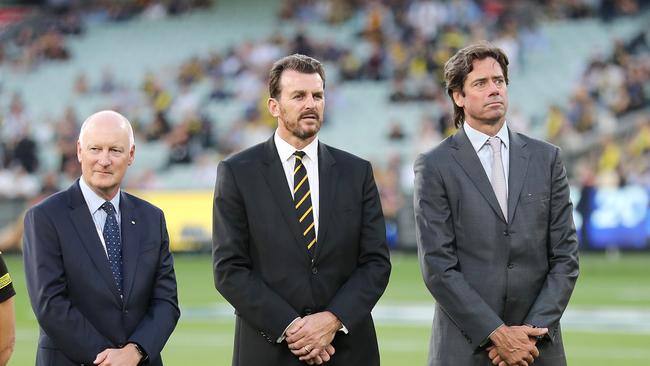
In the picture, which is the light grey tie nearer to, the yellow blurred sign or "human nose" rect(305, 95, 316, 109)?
"human nose" rect(305, 95, 316, 109)

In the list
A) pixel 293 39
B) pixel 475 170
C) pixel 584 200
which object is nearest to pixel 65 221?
pixel 475 170

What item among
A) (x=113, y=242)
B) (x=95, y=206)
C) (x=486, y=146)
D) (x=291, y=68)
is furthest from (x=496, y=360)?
(x=95, y=206)

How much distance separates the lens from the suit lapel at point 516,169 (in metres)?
4.95

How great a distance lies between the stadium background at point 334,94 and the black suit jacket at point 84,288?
9.00 meters

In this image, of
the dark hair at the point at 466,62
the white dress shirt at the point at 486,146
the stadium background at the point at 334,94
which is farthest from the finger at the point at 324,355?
the stadium background at the point at 334,94

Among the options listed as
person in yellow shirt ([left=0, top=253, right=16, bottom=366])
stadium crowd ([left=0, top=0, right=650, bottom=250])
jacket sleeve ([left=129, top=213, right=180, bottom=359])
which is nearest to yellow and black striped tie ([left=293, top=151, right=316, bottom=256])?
jacket sleeve ([left=129, top=213, right=180, bottom=359])

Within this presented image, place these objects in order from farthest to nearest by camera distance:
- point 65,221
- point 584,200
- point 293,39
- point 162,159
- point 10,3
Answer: point 10,3, point 293,39, point 162,159, point 584,200, point 65,221

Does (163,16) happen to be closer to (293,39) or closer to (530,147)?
(293,39)

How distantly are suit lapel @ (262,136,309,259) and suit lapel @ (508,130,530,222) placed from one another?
93cm

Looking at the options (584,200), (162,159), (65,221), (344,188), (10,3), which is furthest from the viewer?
(10,3)

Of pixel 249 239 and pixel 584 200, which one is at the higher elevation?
pixel 249 239

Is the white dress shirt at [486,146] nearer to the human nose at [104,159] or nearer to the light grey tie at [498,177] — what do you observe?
the light grey tie at [498,177]

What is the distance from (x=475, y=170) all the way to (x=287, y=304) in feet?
3.39

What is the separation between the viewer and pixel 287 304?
4816 mm
